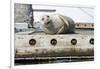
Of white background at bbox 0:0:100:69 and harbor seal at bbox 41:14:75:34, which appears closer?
white background at bbox 0:0:100:69

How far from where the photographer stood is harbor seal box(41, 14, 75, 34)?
1.70 m

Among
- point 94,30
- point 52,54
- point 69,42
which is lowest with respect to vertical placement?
point 52,54

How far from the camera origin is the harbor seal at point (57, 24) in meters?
1.70

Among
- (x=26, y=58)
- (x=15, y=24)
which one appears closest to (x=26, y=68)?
(x=26, y=58)

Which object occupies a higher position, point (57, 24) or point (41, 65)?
point (57, 24)

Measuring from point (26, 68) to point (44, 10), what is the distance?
59 centimetres

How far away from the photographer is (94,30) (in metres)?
1.83

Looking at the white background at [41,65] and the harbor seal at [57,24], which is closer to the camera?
the white background at [41,65]

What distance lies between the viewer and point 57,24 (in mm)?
1730

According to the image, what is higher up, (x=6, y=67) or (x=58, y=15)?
(x=58, y=15)

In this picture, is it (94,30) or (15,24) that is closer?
(15,24)

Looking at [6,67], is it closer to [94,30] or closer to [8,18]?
[8,18]
